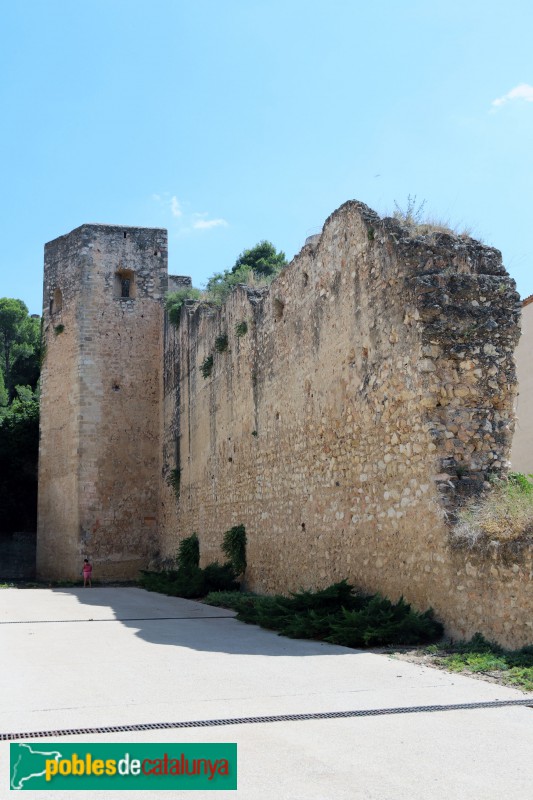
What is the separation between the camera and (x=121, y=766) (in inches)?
136

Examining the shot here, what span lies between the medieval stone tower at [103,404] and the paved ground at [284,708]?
12.2 metres

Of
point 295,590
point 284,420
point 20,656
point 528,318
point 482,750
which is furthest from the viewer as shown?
point 528,318

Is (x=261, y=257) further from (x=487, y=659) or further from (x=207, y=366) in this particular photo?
(x=487, y=659)

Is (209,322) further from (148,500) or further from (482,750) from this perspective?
(482,750)

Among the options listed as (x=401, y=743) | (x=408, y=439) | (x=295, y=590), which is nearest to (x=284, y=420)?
(x=295, y=590)

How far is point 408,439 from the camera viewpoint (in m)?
7.95

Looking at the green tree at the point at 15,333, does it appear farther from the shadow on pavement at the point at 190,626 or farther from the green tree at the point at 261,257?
the shadow on pavement at the point at 190,626

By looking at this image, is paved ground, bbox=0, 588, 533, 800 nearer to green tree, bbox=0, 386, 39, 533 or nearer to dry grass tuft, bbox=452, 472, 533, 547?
dry grass tuft, bbox=452, 472, 533, 547

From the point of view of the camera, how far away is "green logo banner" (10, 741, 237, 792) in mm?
3312

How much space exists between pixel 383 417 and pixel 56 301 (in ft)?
51.4

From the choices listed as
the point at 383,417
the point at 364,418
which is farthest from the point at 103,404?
the point at 383,417

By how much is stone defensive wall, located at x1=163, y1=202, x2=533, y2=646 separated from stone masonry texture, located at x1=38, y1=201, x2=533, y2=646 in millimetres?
21

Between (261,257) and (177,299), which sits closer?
(177,299)

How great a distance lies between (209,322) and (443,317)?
29.5 feet
